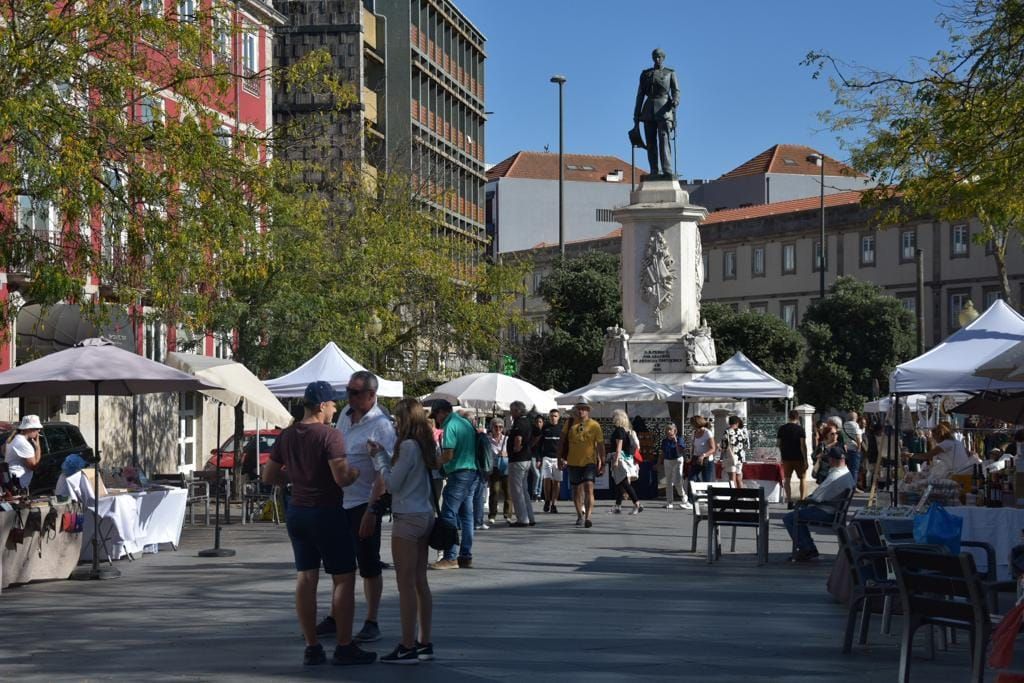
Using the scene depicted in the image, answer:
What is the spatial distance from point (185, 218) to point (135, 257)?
104cm

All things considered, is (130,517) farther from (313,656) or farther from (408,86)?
(408,86)

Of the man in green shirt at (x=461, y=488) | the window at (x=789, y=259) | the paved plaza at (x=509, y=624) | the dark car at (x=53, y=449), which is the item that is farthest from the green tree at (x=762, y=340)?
the man in green shirt at (x=461, y=488)

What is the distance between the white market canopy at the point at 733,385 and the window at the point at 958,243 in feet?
144

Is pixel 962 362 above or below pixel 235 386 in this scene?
above

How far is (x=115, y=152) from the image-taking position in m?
21.1

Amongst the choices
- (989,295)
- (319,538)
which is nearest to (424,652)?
(319,538)

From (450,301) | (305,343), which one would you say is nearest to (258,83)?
(450,301)

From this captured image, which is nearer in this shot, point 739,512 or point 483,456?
point 739,512

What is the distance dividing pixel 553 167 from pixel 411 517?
10136 cm

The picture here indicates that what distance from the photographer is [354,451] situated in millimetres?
12234

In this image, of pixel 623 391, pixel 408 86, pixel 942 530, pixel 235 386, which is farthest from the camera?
pixel 408 86

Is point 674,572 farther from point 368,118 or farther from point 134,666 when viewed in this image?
point 368,118

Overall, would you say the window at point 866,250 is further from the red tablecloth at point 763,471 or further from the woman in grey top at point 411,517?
the woman in grey top at point 411,517

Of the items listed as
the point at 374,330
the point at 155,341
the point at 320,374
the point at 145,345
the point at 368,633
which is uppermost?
the point at 374,330
